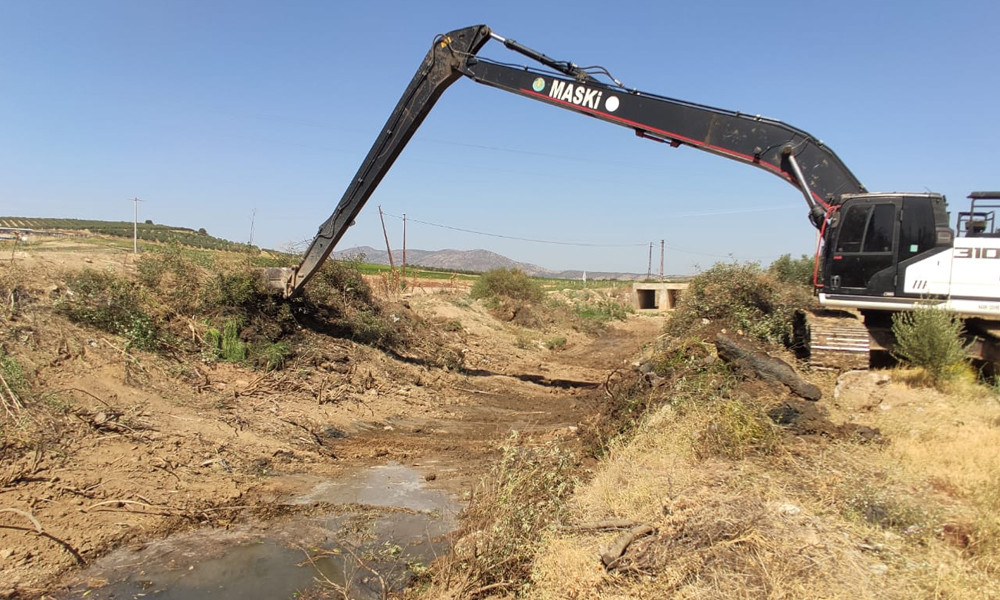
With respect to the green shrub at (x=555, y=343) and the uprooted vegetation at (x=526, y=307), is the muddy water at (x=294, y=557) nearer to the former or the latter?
the green shrub at (x=555, y=343)

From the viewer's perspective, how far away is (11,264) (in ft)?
28.3

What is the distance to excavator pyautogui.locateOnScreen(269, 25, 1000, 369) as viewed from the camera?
7.55 meters

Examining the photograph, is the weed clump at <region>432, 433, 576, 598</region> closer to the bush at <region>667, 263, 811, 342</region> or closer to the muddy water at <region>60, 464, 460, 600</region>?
the muddy water at <region>60, 464, 460, 600</region>

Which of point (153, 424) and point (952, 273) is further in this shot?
point (952, 273)

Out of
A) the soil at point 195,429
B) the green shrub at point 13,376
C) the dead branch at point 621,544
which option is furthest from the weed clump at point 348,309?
the dead branch at point 621,544

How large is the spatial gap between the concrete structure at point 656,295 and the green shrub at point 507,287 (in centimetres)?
947

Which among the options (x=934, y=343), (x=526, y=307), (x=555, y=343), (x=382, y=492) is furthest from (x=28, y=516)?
(x=526, y=307)

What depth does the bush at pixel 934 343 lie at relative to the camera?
22.8 ft

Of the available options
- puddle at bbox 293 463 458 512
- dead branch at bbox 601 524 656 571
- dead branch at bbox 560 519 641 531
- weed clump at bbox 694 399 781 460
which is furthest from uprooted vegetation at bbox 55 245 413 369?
dead branch at bbox 601 524 656 571

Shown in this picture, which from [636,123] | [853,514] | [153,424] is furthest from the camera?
[636,123]

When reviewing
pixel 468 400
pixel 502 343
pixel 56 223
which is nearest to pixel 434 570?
pixel 468 400

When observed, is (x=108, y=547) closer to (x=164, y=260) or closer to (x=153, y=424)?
(x=153, y=424)

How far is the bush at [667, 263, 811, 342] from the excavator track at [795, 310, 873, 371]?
115cm

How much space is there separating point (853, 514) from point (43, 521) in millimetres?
6410
